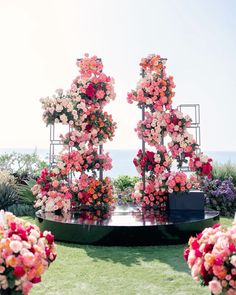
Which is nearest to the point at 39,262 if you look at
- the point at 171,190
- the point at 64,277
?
the point at 64,277

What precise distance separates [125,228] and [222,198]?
4.79 meters

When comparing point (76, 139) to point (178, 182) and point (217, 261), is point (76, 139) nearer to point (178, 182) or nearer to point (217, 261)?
point (178, 182)

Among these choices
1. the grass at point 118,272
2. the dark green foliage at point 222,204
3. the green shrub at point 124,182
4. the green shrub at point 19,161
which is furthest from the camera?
the green shrub at point 19,161

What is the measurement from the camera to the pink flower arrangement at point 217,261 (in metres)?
3.63

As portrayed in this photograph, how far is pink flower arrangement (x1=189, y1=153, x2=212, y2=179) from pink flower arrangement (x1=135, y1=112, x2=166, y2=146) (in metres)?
0.78

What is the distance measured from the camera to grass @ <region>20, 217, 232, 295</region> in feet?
17.4

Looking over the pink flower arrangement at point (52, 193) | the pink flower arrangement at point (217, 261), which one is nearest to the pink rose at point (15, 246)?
the pink flower arrangement at point (217, 261)

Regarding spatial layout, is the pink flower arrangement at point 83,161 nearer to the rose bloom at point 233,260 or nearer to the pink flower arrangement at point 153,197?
the pink flower arrangement at point 153,197

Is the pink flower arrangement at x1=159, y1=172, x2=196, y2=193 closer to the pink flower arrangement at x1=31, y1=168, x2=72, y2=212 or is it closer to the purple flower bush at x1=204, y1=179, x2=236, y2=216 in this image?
the pink flower arrangement at x1=31, y1=168, x2=72, y2=212

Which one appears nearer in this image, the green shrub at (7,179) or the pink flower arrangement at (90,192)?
the pink flower arrangement at (90,192)

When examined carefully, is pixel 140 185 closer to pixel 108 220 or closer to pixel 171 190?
pixel 171 190

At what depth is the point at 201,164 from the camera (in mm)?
9070

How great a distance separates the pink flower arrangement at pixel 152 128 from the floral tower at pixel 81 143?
564mm

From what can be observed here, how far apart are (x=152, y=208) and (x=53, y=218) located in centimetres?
211
